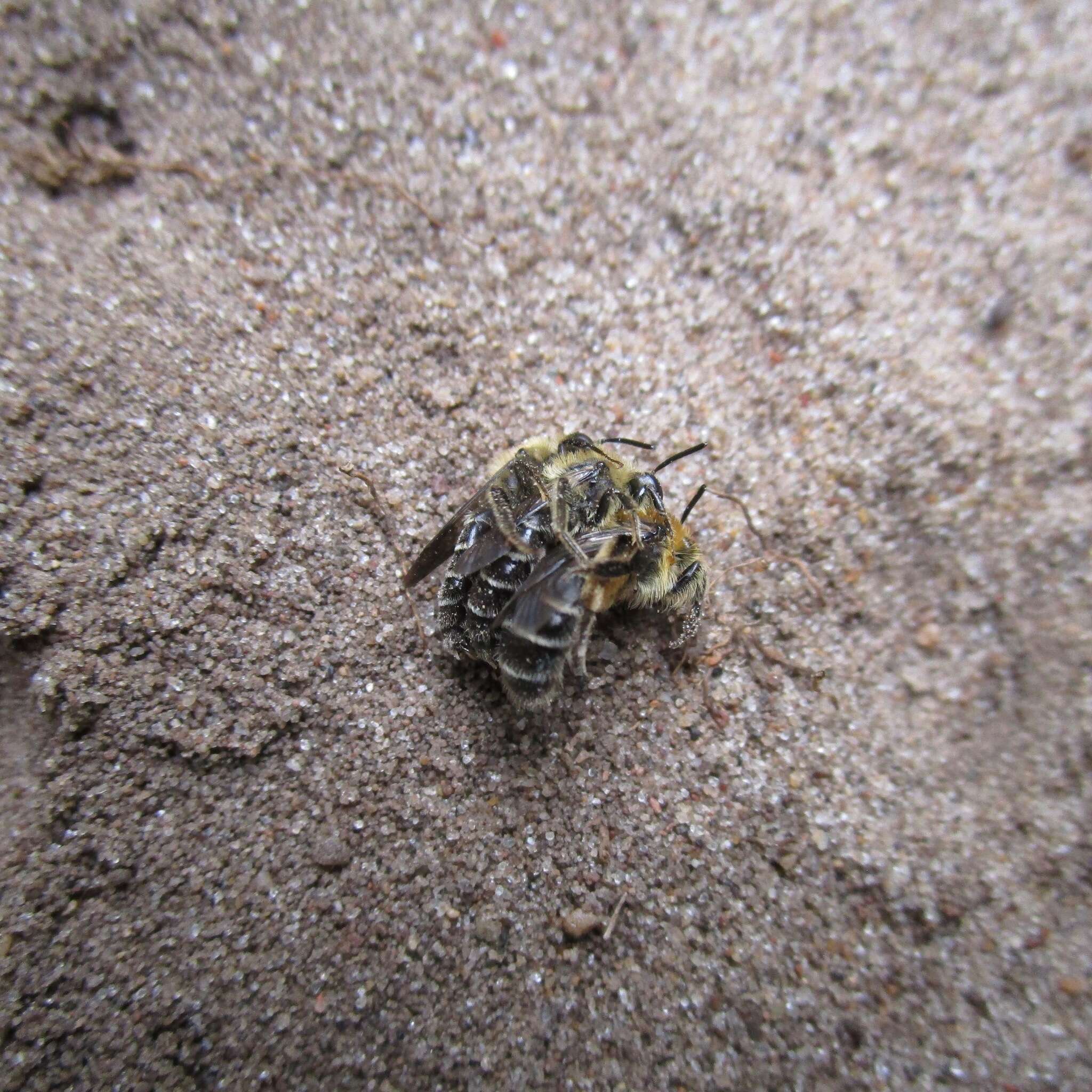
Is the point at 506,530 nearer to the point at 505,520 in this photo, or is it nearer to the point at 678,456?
the point at 505,520

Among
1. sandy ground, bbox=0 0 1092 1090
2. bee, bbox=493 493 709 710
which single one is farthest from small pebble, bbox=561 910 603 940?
bee, bbox=493 493 709 710

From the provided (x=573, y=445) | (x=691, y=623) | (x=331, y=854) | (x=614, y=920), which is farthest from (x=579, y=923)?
(x=573, y=445)

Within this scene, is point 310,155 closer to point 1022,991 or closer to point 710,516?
point 710,516

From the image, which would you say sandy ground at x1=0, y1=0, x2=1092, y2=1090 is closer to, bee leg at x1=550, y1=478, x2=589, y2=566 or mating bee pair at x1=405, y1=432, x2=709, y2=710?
mating bee pair at x1=405, y1=432, x2=709, y2=710

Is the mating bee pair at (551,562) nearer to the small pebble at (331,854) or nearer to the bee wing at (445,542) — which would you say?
the bee wing at (445,542)

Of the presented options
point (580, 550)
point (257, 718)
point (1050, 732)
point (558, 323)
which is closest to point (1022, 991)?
point (1050, 732)
